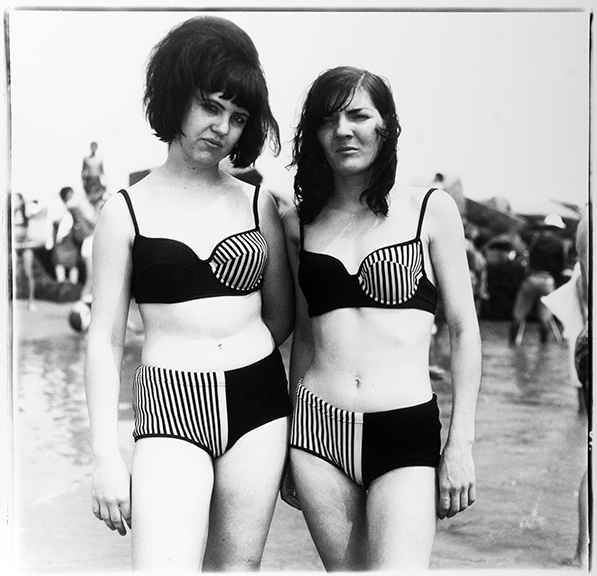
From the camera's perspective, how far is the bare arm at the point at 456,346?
286cm

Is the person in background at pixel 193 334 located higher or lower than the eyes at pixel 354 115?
lower

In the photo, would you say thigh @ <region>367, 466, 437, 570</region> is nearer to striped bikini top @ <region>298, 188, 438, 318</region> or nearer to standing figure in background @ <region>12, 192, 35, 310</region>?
striped bikini top @ <region>298, 188, 438, 318</region>

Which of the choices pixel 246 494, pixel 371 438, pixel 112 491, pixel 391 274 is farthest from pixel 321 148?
pixel 112 491

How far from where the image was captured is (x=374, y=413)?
2809 mm

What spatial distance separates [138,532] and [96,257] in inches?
36.6

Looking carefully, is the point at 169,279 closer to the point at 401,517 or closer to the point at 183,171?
the point at 183,171

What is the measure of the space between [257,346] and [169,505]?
60 cm

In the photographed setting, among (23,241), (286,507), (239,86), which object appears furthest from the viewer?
(286,507)

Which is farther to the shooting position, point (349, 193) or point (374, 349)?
point (349, 193)

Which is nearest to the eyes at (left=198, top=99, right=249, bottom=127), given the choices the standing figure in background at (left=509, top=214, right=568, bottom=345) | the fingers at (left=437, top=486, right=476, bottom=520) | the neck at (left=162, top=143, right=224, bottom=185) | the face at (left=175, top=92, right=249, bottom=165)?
the face at (left=175, top=92, right=249, bottom=165)

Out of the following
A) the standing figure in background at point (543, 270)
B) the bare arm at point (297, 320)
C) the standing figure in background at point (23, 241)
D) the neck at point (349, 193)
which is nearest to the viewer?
the neck at point (349, 193)

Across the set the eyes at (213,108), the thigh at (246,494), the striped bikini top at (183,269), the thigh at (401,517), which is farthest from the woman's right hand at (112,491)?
the eyes at (213,108)

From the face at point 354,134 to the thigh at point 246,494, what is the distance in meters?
0.93

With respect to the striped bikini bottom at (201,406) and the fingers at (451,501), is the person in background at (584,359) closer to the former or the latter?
the fingers at (451,501)
